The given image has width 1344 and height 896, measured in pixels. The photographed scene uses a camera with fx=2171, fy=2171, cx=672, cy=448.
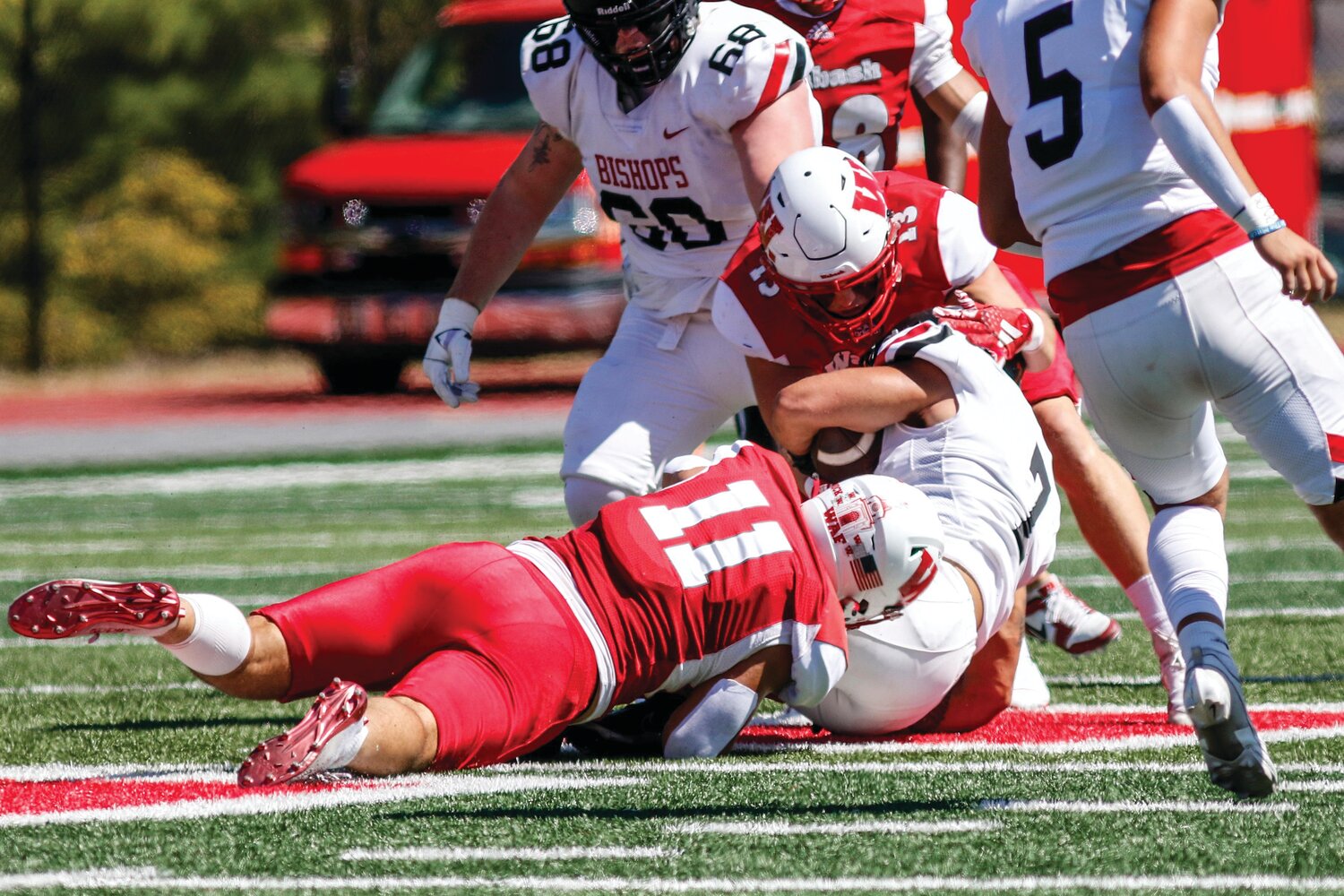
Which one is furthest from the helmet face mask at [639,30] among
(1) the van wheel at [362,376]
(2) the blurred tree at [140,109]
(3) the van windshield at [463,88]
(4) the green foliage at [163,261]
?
(4) the green foliage at [163,261]

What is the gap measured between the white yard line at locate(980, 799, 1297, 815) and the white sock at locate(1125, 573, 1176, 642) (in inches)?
44.3

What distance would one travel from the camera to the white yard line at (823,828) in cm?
315

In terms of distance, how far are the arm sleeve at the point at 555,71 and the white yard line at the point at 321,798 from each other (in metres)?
1.84

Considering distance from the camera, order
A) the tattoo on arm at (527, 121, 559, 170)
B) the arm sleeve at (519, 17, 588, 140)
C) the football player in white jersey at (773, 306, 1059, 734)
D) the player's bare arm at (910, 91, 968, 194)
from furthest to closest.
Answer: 1. the player's bare arm at (910, 91, 968, 194)
2. the tattoo on arm at (527, 121, 559, 170)
3. the arm sleeve at (519, 17, 588, 140)
4. the football player in white jersey at (773, 306, 1059, 734)

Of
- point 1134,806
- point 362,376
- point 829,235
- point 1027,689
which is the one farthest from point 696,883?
point 362,376

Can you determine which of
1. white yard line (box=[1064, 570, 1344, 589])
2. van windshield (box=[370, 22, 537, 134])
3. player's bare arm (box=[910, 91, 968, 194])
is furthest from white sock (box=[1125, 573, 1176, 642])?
van windshield (box=[370, 22, 537, 134])

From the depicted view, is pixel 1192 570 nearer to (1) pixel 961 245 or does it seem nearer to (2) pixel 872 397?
(2) pixel 872 397

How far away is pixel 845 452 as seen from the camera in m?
4.23

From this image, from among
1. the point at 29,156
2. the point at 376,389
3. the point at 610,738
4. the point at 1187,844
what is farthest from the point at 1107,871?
the point at 29,156

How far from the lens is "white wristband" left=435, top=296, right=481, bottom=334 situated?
5.12m

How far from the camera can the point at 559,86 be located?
4.96m

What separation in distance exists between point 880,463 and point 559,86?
4.33 ft

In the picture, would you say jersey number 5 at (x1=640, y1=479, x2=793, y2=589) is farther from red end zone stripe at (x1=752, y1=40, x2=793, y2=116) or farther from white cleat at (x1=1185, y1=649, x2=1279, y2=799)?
red end zone stripe at (x1=752, y1=40, x2=793, y2=116)

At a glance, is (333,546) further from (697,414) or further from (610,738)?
(610,738)
